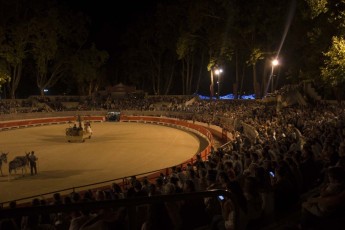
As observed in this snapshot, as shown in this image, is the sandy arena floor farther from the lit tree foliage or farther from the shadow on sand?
the lit tree foliage

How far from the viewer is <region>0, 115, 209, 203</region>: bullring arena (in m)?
17.1

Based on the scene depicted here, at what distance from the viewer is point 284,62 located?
54.1 metres

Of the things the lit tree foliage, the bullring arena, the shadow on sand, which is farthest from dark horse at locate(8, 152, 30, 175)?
the lit tree foliage

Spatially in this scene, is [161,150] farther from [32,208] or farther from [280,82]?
[280,82]

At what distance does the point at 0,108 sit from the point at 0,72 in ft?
15.6

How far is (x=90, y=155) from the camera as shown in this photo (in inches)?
940

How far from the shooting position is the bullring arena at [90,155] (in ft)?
56.0

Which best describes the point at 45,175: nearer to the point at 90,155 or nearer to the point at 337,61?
the point at 90,155

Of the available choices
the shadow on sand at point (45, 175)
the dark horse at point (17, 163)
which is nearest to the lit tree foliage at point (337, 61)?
the shadow on sand at point (45, 175)

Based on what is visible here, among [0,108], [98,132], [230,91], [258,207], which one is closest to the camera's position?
[258,207]

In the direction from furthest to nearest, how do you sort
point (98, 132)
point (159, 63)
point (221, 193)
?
1. point (159, 63)
2. point (98, 132)
3. point (221, 193)

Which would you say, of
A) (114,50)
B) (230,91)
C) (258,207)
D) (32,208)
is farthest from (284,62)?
(32,208)

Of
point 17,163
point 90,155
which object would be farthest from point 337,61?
point 17,163

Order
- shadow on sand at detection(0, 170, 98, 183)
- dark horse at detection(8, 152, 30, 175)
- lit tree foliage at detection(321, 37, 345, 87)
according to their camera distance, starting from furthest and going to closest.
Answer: lit tree foliage at detection(321, 37, 345, 87) → shadow on sand at detection(0, 170, 98, 183) → dark horse at detection(8, 152, 30, 175)
